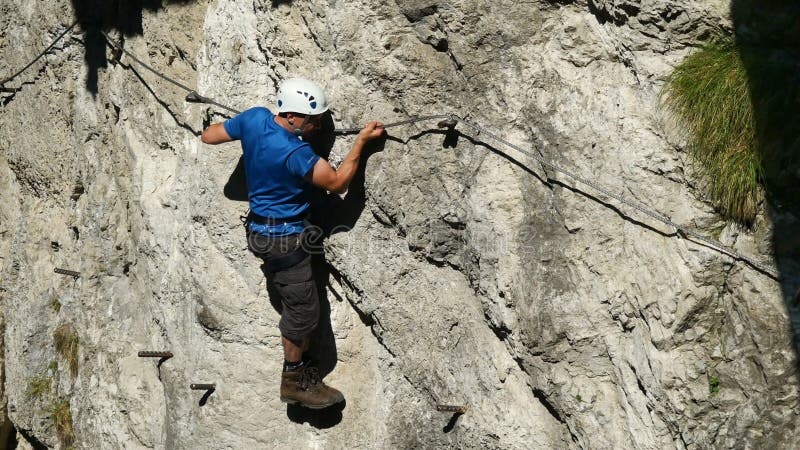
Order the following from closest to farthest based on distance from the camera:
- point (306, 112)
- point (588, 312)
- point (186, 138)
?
point (588, 312) < point (306, 112) < point (186, 138)

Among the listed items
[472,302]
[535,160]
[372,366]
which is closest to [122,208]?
[372,366]

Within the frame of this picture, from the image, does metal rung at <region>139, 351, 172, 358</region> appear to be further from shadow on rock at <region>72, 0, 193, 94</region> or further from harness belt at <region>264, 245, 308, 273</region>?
shadow on rock at <region>72, 0, 193, 94</region>

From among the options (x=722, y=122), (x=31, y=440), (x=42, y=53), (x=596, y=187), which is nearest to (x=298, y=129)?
(x=596, y=187)

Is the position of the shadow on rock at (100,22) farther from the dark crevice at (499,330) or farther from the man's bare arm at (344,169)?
the dark crevice at (499,330)

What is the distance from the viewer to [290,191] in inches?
234

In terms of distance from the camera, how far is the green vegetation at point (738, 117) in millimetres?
4461

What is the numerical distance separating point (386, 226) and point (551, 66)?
5.56ft

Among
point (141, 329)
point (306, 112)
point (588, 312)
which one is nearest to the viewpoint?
point (588, 312)

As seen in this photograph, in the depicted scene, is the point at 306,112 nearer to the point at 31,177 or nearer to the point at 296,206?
the point at 296,206

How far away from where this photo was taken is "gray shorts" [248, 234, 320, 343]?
6.09 metres

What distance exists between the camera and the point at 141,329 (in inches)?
318

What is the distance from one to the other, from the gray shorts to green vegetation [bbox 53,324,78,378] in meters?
3.90

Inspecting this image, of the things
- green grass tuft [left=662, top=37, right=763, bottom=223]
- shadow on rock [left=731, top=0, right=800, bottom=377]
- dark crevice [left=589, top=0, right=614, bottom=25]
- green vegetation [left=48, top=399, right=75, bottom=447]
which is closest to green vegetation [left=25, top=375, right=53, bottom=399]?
green vegetation [left=48, top=399, right=75, bottom=447]

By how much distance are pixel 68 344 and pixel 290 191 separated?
186 inches
